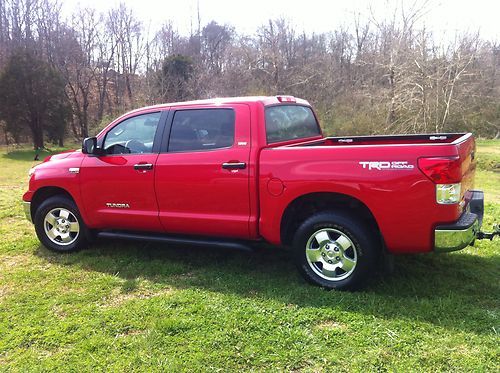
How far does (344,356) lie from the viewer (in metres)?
2.93

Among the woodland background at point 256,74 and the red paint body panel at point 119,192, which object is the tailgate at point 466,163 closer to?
the red paint body panel at point 119,192

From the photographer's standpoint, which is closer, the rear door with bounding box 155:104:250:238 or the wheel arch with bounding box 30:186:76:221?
the rear door with bounding box 155:104:250:238

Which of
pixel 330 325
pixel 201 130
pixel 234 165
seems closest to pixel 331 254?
pixel 330 325

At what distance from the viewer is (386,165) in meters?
3.50

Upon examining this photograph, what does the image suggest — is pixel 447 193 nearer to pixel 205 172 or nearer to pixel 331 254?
pixel 331 254

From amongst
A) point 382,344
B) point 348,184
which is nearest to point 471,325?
point 382,344

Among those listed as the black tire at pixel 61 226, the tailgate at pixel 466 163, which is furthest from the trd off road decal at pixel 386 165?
the black tire at pixel 61 226

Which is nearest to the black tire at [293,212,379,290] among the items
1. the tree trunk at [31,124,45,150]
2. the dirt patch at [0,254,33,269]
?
the dirt patch at [0,254,33,269]

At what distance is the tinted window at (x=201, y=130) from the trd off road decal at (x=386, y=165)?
1384 millimetres

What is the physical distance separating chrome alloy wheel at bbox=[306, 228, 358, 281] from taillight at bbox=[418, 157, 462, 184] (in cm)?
90

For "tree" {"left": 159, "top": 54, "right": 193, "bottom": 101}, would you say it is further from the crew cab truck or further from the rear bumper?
the rear bumper

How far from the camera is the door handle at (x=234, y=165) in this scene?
4.10 m

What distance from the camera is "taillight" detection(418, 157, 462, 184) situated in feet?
10.8

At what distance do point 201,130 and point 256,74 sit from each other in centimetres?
2638
